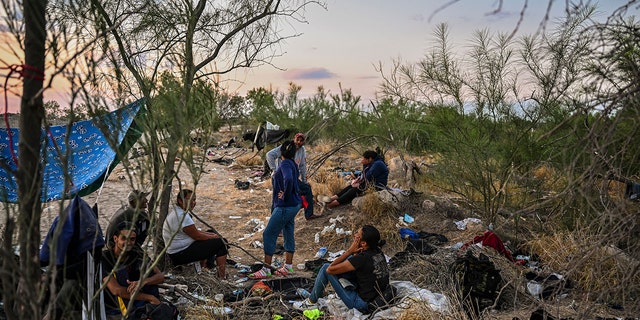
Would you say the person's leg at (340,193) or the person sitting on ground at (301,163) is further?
the person's leg at (340,193)

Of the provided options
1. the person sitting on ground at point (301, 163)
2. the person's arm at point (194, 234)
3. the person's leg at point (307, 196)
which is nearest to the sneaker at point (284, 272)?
the person's arm at point (194, 234)

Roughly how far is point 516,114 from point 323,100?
1184cm

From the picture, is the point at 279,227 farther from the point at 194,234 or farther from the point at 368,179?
the point at 368,179

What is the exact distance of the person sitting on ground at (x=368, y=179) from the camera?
8.20 m

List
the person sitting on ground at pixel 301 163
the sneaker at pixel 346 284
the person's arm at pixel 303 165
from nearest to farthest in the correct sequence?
the sneaker at pixel 346 284
the person sitting on ground at pixel 301 163
the person's arm at pixel 303 165

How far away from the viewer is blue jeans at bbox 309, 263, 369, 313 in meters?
4.47

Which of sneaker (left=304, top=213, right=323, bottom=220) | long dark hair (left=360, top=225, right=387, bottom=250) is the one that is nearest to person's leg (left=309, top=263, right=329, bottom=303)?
long dark hair (left=360, top=225, right=387, bottom=250)

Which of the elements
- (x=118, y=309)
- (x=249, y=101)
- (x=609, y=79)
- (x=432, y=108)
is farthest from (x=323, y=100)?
(x=609, y=79)

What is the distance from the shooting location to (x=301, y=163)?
773 cm

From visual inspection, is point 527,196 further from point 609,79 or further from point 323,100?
Result: point 323,100

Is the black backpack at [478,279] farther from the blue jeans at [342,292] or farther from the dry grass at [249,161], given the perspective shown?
the dry grass at [249,161]

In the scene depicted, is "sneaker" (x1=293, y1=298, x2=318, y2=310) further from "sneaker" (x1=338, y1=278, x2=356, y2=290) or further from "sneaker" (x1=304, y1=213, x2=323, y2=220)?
"sneaker" (x1=304, y1=213, x2=323, y2=220)

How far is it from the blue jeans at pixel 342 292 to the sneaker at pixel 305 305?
1.8 inches

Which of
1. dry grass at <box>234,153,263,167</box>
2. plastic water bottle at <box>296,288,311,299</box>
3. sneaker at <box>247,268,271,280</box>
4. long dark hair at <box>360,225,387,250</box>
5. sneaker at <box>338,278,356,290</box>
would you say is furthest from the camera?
dry grass at <box>234,153,263,167</box>
